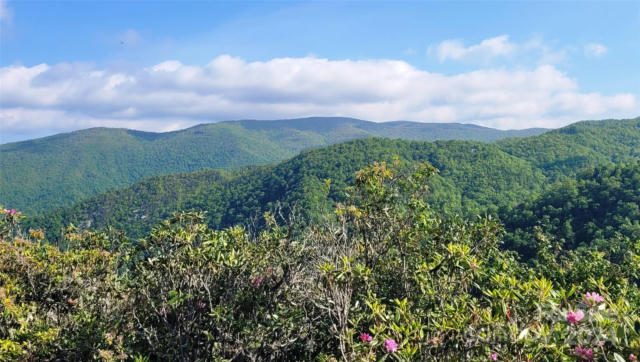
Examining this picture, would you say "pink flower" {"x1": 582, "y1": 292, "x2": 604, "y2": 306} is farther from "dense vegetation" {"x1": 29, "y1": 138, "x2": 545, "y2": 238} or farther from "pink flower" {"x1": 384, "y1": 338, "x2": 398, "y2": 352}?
"dense vegetation" {"x1": 29, "y1": 138, "x2": 545, "y2": 238}

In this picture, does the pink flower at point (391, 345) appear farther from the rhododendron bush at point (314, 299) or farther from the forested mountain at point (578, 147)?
the forested mountain at point (578, 147)

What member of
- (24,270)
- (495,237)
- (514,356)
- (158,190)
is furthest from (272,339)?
(158,190)

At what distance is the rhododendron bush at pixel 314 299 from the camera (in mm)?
3963

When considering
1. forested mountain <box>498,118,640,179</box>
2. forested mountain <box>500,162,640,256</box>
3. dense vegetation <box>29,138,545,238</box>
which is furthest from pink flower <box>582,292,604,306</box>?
forested mountain <box>498,118,640,179</box>

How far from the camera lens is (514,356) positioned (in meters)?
3.54

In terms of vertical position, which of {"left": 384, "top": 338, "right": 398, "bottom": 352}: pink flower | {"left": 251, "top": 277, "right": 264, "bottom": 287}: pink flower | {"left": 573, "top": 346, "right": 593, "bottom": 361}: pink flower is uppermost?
{"left": 573, "top": 346, "right": 593, "bottom": 361}: pink flower

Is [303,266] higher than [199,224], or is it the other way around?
[199,224]

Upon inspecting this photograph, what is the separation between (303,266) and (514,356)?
3963mm

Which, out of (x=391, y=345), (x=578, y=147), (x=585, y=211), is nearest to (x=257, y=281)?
(x=391, y=345)

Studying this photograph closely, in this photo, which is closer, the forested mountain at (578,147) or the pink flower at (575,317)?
the pink flower at (575,317)

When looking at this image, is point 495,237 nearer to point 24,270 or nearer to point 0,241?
point 24,270

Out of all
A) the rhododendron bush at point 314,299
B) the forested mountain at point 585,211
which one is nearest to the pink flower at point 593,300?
the rhododendron bush at point 314,299

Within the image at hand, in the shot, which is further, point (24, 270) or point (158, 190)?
point (158, 190)

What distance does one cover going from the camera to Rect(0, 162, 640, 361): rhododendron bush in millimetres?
3963
